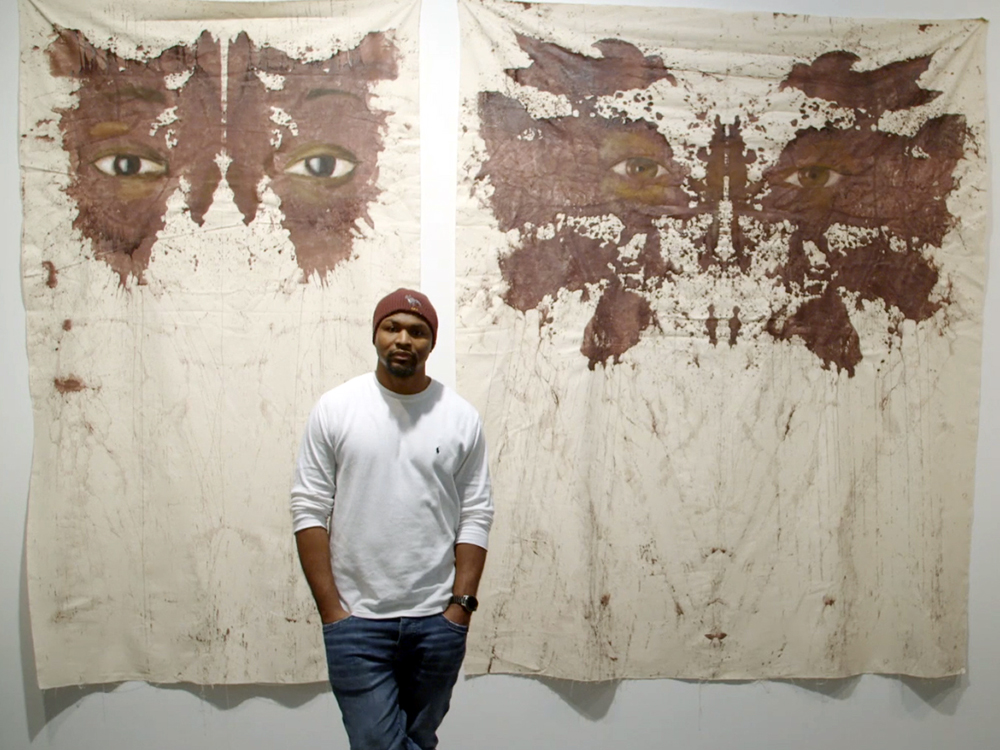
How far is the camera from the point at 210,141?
219 cm

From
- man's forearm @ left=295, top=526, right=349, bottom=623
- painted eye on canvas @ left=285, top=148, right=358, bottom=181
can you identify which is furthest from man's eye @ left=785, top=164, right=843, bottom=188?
man's forearm @ left=295, top=526, right=349, bottom=623

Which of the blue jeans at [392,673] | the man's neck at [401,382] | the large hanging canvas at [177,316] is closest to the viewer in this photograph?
the blue jeans at [392,673]

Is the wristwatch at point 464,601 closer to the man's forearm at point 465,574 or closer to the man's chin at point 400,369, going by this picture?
the man's forearm at point 465,574

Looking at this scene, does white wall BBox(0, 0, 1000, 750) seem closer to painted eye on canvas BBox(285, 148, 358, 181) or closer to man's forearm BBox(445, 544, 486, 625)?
painted eye on canvas BBox(285, 148, 358, 181)

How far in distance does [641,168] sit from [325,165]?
86 cm

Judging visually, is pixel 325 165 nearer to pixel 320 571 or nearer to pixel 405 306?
pixel 405 306

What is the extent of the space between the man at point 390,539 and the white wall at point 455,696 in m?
0.64

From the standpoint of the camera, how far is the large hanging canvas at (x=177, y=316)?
2184mm

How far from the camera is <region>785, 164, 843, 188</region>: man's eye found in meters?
2.31

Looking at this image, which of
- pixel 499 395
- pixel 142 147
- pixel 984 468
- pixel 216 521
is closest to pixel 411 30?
pixel 142 147

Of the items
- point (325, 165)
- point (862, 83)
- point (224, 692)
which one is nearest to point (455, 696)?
point (224, 692)

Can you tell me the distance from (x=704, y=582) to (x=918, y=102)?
1488 millimetres

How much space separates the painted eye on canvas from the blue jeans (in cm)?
121

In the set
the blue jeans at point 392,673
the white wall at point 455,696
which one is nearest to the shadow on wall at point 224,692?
the white wall at point 455,696
